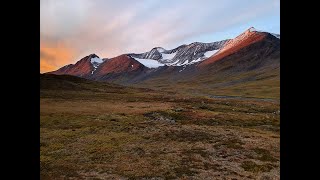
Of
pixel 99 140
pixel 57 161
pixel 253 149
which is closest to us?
pixel 57 161
